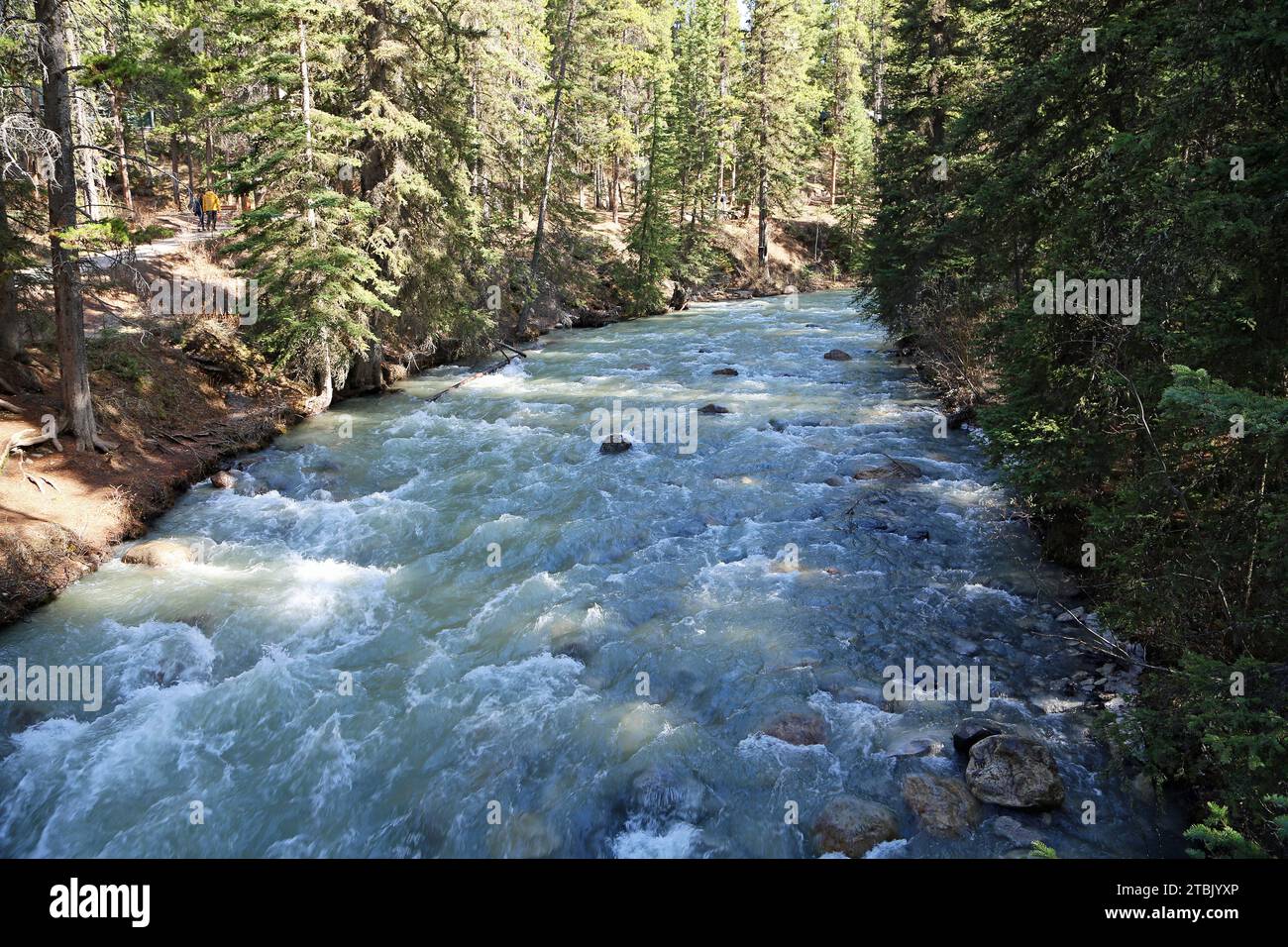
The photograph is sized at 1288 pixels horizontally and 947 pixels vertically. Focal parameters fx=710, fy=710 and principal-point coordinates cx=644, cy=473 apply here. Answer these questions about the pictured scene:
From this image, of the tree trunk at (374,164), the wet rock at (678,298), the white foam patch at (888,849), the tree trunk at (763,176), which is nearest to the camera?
the white foam patch at (888,849)

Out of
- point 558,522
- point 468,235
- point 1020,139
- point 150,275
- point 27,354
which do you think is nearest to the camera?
point 1020,139

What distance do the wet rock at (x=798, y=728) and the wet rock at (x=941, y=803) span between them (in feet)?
3.64

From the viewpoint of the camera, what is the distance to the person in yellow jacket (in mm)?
28734

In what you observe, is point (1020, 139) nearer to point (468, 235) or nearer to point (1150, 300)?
point (1150, 300)

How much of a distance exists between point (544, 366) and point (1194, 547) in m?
22.0

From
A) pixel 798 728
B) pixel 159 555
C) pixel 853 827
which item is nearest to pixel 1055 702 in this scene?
pixel 798 728

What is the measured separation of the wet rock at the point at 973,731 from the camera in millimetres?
7621

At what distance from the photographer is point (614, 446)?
17.2 m

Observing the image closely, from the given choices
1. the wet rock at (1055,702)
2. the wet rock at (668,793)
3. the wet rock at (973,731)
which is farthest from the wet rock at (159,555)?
the wet rock at (1055,702)

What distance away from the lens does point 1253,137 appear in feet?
23.2

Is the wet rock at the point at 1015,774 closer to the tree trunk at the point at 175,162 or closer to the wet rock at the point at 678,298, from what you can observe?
the wet rock at the point at 678,298

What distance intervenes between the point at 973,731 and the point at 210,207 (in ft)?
110

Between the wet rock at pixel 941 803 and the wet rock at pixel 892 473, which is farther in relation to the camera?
the wet rock at pixel 892 473
